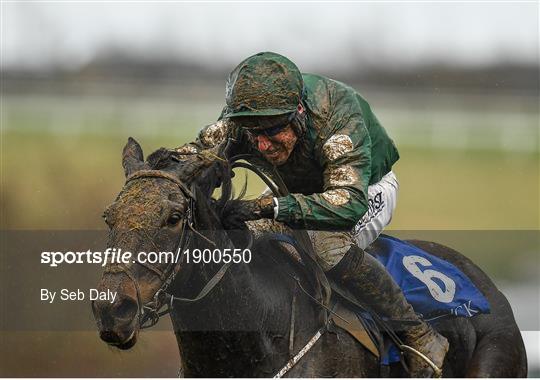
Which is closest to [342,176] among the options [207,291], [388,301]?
[388,301]

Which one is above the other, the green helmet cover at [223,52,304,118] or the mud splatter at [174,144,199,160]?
the green helmet cover at [223,52,304,118]

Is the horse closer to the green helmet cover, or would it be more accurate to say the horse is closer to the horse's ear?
the horse's ear

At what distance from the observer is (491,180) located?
6793 mm

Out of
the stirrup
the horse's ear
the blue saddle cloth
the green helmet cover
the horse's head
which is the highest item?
the green helmet cover

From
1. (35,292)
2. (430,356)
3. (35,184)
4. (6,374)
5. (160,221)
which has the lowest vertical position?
(6,374)

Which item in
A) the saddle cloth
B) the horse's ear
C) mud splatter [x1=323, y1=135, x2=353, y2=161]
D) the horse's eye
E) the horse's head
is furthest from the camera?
the saddle cloth

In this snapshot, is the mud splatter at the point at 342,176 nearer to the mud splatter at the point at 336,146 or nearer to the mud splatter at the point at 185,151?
the mud splatter at the point at 336,146

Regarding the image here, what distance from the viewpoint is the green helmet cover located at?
139 inches

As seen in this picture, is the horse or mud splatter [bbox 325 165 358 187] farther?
mud splatter [bbox 325 165 358 187]

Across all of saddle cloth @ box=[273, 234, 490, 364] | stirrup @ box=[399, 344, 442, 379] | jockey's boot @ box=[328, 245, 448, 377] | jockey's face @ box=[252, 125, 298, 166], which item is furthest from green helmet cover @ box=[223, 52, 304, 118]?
stirrup @ box=[399, 344, 442, 379]

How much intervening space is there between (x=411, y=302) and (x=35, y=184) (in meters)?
3.23

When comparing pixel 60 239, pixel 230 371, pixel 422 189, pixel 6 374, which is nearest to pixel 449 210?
pixel 422 189

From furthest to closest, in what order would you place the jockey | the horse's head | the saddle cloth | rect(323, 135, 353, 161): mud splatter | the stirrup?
the saddle cloth
the stirrup
rect(323, 135, 353, 161): mud splatter
the jockey
the horse's head

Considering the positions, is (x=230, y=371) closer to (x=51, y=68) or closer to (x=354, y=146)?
(x=354, y=146)
